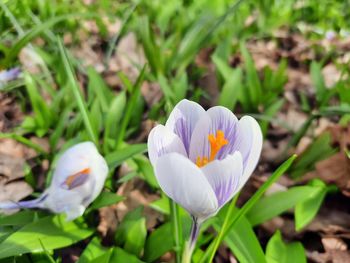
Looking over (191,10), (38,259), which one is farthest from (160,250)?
(191,10)

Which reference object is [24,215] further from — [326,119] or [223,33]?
[223,33]

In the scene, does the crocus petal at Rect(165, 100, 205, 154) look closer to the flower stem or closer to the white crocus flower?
the white crocus flower

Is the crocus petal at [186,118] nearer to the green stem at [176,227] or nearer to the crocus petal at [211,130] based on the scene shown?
the crocus petal at [211,130]

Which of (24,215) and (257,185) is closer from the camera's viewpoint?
(24,215)

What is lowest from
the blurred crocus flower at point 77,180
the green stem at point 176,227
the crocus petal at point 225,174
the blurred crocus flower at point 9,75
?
the green stem at point 176,227

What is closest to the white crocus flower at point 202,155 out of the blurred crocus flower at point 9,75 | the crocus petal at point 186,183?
the crocus petal at point 186,183

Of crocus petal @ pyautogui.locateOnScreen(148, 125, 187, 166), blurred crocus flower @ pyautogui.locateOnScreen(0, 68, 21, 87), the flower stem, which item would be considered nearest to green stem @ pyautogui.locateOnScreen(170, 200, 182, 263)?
the flower stem

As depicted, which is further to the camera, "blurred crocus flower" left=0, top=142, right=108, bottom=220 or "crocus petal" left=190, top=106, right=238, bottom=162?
"blurred crocus flower" left=0, top=142, right=108, bottom=220
